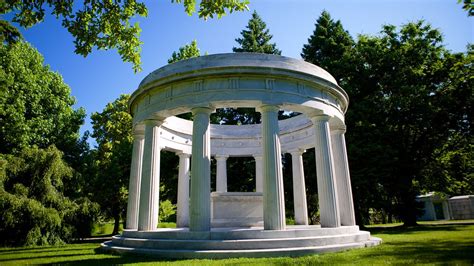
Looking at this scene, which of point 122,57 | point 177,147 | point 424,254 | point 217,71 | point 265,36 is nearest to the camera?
point 424,254

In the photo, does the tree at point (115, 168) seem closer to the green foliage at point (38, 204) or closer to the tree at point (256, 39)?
the green foliage at point (38, 204)

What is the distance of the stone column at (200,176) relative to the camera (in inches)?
653

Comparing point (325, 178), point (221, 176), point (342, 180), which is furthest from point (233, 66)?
point (221, 176)

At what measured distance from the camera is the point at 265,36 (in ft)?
182

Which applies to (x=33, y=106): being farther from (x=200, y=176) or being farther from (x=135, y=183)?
(x=200, y=176)

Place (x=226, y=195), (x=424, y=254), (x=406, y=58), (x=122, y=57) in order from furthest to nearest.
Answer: (x=406, y=58)
(x=226, y=195)
(x=122, y=57)
(x=424, y=254)

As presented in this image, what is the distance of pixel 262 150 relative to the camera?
20.0 metres

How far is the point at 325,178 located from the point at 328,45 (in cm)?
3023

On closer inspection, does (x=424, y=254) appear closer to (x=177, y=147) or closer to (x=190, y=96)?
(x=190, y=96)

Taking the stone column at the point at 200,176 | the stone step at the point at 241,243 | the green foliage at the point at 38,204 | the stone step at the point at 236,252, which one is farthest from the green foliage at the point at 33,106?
the stone step at the point at 236,252

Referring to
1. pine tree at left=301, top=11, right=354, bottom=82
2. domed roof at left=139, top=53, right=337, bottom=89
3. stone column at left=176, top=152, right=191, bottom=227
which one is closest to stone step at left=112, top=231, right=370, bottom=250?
domed roof at left=139, top=53, right=337, bottom=89

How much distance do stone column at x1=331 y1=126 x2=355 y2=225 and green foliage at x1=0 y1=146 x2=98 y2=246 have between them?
80.2ft

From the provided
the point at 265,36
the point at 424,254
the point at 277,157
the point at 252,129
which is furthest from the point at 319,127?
the point at 265,36

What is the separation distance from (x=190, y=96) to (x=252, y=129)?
43.9 ft
